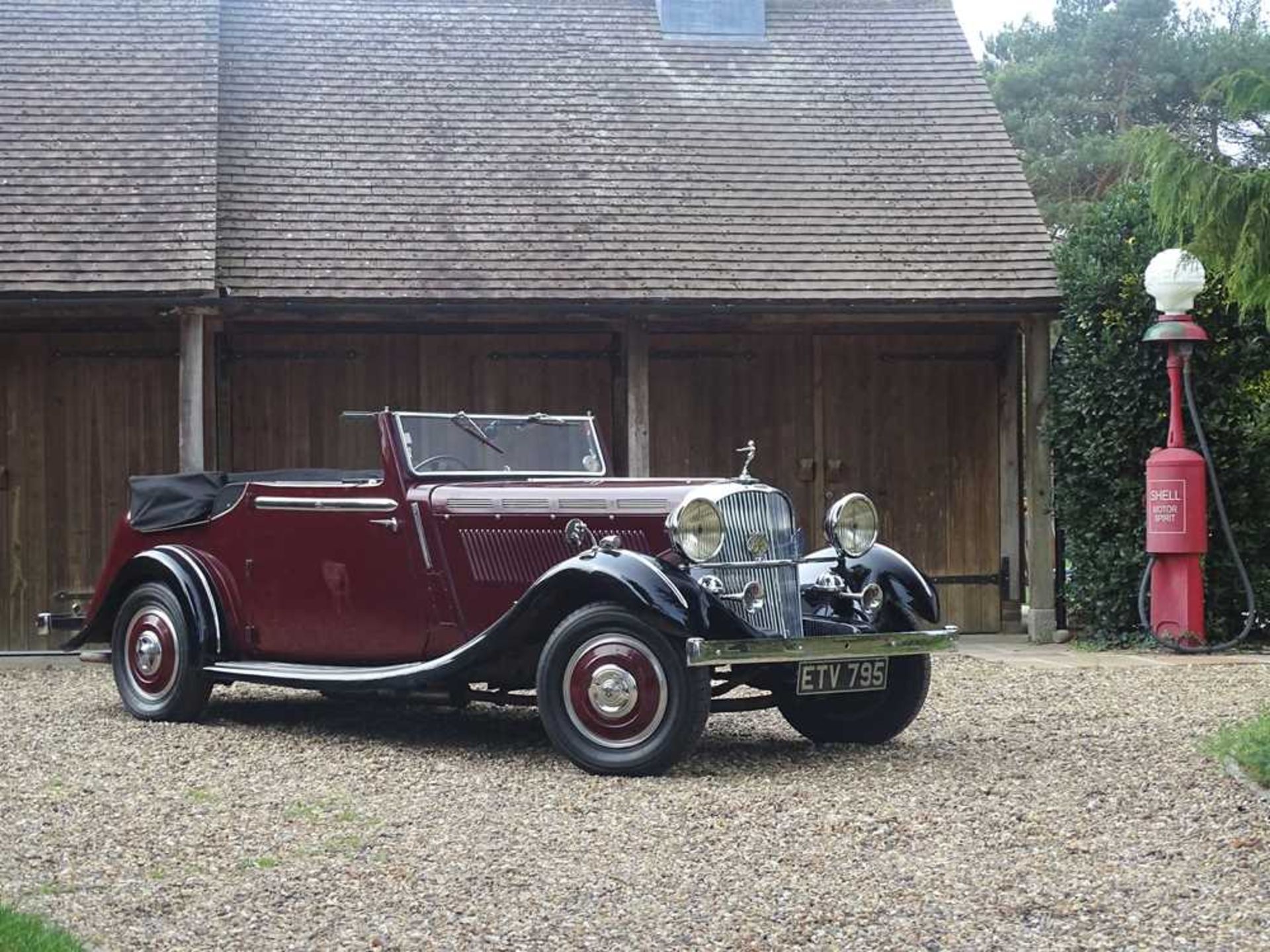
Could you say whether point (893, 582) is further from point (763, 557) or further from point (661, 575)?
point (661, 575)

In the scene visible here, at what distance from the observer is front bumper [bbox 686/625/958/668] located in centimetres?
688

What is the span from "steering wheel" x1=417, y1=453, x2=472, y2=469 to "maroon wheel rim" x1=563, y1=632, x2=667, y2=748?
1.56 m

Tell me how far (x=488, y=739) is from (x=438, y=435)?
4.74 ft

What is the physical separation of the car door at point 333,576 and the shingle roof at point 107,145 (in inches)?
148

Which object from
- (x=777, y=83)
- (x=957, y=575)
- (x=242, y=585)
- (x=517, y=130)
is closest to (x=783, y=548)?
(x=242, y=585)

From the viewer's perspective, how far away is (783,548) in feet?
25.0

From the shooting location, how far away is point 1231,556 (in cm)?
1210

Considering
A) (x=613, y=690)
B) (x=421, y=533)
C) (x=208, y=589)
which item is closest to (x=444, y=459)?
(x=421, y=533)

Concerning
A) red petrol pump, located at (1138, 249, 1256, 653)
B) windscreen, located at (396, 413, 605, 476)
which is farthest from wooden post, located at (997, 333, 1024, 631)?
windscreen, located at (396, 413, 605, 476)

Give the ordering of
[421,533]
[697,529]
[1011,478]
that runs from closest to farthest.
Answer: [697,529], [421,533], [1011,478]

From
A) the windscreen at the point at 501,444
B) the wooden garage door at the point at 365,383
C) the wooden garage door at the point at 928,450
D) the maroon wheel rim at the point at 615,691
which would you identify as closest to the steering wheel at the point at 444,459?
the windscreen at the point at 501,444

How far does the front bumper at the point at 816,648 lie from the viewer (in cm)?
688

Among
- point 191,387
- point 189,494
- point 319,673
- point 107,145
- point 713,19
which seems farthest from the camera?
point 713,19

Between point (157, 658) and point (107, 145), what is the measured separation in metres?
5.63
